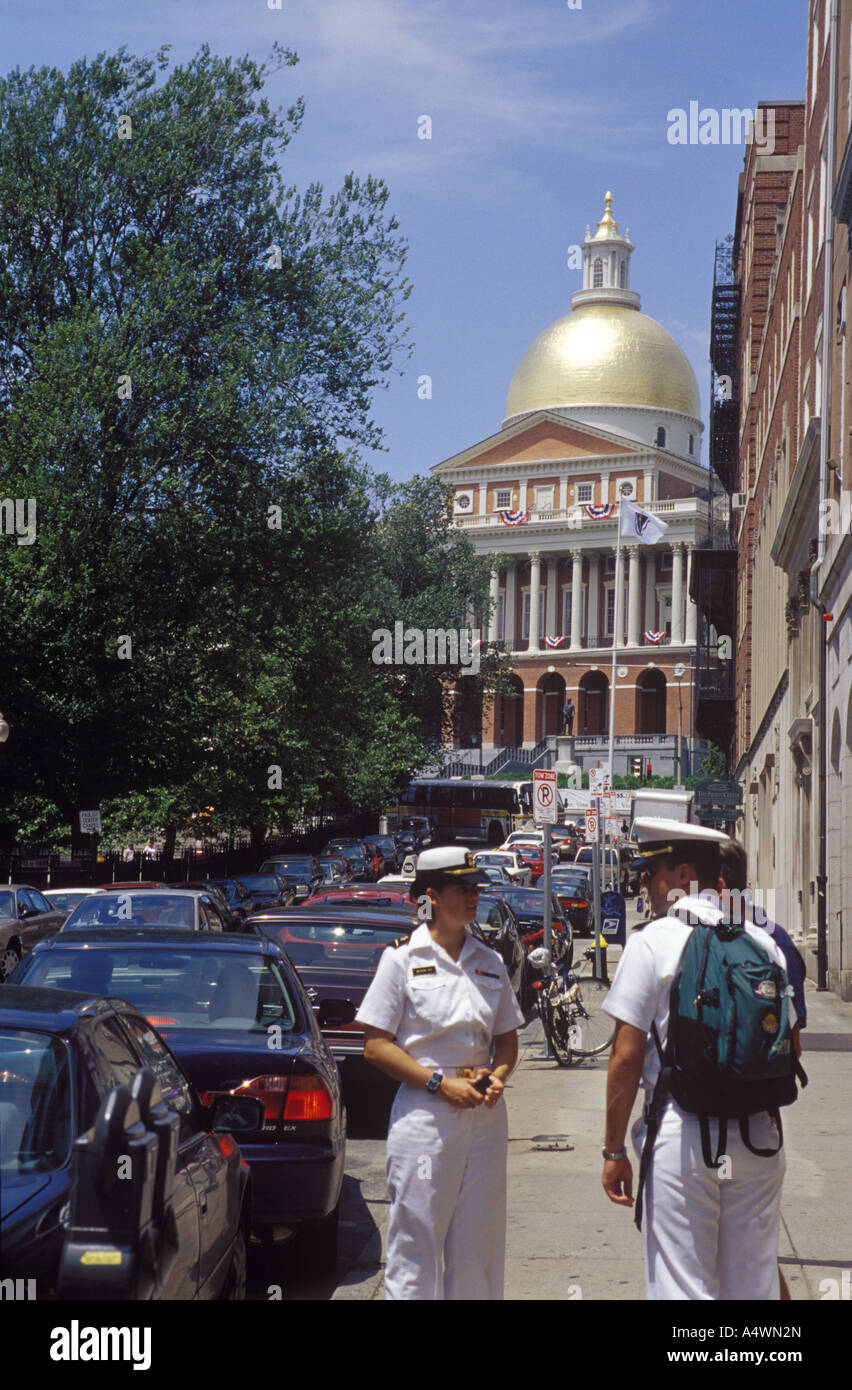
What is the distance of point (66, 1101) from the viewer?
15.2 feet

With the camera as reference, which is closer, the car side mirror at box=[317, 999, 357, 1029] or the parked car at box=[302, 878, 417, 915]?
the car side mirror at box=[317, 999, 357, 1029]

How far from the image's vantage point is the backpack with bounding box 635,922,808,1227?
4.85m

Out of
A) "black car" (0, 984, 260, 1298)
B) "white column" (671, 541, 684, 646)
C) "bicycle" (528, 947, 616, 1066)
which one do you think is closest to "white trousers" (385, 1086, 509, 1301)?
"black car" (0, 984, 260, 1298)

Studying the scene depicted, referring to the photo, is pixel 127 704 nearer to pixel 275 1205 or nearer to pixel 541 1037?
pixel 541 1037

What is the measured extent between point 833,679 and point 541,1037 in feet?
29.4

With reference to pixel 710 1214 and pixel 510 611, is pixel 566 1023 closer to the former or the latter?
pixel 710 1214

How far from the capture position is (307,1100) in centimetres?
777

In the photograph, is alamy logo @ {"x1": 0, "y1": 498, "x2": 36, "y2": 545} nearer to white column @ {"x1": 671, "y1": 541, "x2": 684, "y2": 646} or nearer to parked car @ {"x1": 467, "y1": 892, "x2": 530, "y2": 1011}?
parked car @ {"x1": 467, "y1": 892, "x2": 530, "y2": 1011}

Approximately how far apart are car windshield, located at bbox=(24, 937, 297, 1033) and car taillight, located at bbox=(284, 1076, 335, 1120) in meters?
0.46

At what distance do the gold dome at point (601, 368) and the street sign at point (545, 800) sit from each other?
95.3 meters

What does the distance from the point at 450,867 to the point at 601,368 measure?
368 feet

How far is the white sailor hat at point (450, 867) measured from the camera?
588 cm

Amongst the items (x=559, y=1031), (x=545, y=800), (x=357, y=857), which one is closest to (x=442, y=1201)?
(x=559, y=1031)
